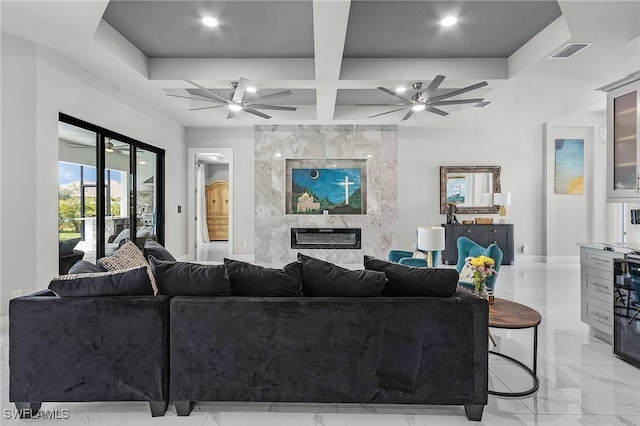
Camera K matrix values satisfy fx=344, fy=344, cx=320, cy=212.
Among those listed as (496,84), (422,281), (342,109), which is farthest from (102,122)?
(496,84)

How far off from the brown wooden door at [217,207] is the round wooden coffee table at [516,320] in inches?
377

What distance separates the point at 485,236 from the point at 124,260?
21.4 ft

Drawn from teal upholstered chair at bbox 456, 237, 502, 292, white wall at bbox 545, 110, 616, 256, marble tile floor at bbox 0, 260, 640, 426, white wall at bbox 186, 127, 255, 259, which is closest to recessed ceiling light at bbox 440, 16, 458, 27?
teal upholstered chair at bbox 456, 237, 502, 292

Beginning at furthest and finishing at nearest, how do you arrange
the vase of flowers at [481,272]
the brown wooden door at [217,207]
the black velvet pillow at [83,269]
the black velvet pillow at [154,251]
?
the brown wooden door at [217,207]
the black velvet pillow at [154,251]
the vase of flowers at [481,272]
the black velvet pillow at [83,269]

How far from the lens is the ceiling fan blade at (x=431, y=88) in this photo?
4048mm

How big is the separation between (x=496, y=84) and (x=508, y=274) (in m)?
3.37

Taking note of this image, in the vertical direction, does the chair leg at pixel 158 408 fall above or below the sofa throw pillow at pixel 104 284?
below

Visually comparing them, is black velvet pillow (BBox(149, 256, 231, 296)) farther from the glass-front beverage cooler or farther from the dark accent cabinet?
the dark accent cabinet

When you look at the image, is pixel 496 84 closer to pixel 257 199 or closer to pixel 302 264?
pixel 302 264

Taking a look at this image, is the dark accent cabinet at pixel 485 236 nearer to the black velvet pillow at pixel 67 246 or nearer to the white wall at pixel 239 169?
the white wall at pixel 239 169

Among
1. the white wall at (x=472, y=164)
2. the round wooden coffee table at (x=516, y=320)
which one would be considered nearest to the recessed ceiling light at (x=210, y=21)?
the round wooden coffee table at (x=516, y=320)

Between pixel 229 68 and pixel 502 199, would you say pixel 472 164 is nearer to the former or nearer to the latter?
pixel 502 199

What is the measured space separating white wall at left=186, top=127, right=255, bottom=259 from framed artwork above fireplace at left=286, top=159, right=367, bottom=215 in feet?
2.85

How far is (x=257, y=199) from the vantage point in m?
7.47
